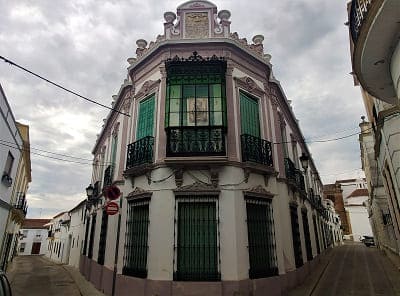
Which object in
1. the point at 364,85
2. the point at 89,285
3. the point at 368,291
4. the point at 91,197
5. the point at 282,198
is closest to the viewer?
the point at 364,85

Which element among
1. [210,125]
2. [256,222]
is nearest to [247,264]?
[256,222]

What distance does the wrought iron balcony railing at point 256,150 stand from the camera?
8922 mm

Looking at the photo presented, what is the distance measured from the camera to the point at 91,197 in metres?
14.1

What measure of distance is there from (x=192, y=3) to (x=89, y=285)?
1270 cm

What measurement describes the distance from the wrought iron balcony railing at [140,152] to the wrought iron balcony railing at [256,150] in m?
3.13

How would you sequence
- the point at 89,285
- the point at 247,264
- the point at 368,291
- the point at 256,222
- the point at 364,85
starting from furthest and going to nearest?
1. the point at 89,285
2. the point at 368,291
3. the point at 256,222
4. the point at 247,264
5. the point at 364,85

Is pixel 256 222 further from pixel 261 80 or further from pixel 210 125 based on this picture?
pixel 261 80

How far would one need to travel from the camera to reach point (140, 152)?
9211 millimetres

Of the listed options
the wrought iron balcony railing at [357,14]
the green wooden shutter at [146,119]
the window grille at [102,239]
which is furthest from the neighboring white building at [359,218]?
the wrought iron balcony railing at [357,14]

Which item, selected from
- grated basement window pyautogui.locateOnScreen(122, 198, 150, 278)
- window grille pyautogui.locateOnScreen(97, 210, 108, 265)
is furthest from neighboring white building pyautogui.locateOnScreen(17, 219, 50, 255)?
grated basement window pyautogui.locateOnScreen(122, 198, 150, 278)

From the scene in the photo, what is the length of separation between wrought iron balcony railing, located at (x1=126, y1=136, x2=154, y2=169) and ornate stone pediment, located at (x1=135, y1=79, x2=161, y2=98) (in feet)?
6.67

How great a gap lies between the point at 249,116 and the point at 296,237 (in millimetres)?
5668

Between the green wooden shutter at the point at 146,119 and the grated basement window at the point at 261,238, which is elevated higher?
the green wooden shutter at the point at 146,119

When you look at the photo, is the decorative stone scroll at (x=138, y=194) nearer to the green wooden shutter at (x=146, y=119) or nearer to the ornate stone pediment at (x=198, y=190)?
the ornate stone pediment at (x=198, y=190)
